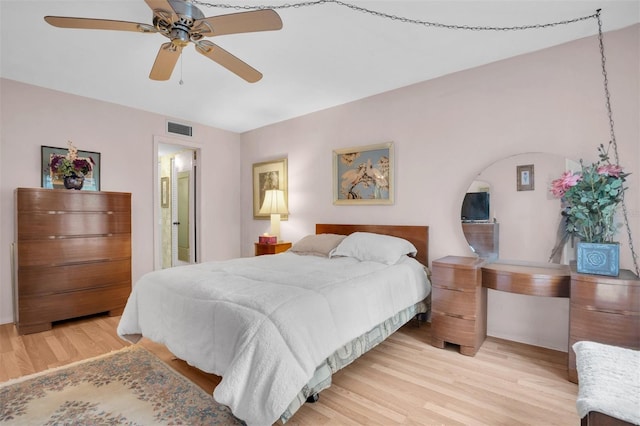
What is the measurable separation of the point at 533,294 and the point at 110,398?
295 centimetres

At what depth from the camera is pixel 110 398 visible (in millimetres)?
1870

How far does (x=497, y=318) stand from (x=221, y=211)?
4030mm

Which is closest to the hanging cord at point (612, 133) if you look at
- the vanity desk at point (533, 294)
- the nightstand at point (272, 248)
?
the vanity desk at point (533, 294)

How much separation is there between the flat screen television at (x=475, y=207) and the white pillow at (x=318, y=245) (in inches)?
50.4

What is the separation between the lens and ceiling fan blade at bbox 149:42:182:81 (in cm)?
186

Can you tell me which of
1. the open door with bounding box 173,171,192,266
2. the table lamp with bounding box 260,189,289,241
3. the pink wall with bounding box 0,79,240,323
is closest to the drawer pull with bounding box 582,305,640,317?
the table lamp with bounding box 260,189,289,241

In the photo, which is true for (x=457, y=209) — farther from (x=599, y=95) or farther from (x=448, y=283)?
(x=599, y=95)

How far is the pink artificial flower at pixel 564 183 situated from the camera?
2189mm

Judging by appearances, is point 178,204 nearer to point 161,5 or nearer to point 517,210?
point 161,5

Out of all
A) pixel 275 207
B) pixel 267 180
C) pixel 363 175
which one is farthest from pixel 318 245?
pixel 267 180

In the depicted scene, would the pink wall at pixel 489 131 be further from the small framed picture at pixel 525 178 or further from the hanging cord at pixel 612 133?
Answer: the small framed picture at pixel 525 178

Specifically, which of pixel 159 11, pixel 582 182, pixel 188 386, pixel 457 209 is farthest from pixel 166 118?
pixel 582 182

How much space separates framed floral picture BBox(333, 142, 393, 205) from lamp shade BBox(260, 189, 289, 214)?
88cm

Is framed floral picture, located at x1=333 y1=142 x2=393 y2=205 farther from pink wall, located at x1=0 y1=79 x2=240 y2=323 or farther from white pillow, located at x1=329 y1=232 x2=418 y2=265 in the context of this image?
pink wall, located at x1=0 y1=79 x2=240 y2=323
